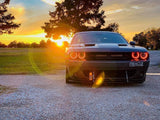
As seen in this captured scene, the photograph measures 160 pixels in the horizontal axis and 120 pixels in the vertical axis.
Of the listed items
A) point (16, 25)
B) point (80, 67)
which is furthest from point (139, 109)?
point (16, 25)

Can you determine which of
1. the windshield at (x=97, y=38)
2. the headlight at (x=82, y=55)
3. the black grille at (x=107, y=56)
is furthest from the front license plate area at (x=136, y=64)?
the windshield at (x=97, y=38)

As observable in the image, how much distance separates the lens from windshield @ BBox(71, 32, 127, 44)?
6.02m

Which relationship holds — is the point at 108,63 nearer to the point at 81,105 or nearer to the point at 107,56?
the point at 107,56

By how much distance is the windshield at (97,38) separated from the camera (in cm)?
602

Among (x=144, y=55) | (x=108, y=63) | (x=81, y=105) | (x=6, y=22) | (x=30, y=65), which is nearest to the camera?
(x=81, y=105)

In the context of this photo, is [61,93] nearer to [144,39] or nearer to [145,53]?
[145,53]

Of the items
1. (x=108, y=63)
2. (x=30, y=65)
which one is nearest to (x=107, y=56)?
(x=108, y=63)

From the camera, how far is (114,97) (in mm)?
3938

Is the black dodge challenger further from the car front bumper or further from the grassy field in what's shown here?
the grassy field

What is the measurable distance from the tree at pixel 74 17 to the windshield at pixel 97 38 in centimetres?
2830

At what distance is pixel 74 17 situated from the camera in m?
35.2

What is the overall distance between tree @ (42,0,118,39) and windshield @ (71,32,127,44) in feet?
92.9

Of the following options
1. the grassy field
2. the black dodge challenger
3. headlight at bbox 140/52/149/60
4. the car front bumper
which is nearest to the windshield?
the black dodge challenger

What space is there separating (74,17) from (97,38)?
29.8 meters
